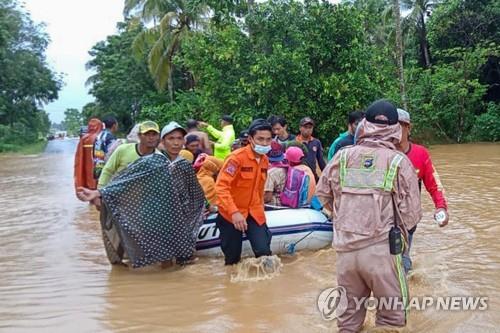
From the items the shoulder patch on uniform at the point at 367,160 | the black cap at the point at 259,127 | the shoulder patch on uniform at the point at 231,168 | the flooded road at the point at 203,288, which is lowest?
the flooded road at the point at 203,288

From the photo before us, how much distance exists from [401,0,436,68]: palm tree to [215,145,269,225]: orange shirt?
25.5 meters

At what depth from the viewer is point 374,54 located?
56.5 ft

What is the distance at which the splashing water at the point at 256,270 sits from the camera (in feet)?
17.3

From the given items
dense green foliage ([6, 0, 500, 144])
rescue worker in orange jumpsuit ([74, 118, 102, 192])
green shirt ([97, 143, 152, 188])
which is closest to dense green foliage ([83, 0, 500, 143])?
dense green foliage ([6, 0, 500, 144])

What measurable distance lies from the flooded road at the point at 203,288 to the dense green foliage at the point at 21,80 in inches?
1298

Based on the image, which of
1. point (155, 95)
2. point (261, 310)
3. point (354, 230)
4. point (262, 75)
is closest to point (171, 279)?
point (261, 310)

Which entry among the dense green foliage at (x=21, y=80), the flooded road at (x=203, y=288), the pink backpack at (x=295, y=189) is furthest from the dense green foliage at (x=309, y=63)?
the pink backpack at (x=295, y=189)

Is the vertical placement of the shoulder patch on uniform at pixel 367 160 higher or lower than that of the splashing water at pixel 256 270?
higher

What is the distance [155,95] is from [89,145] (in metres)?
26.1

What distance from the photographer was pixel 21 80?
3994cm

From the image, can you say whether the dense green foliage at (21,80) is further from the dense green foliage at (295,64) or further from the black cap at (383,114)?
the black cap at (383,114)

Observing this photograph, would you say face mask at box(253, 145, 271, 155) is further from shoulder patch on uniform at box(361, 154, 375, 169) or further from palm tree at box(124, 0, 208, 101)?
palm tree at box(124, 0, 208, 101)

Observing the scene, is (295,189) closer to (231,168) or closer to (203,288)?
(231,168)

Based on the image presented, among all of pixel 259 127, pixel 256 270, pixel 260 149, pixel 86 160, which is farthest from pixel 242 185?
pixel 86 160
